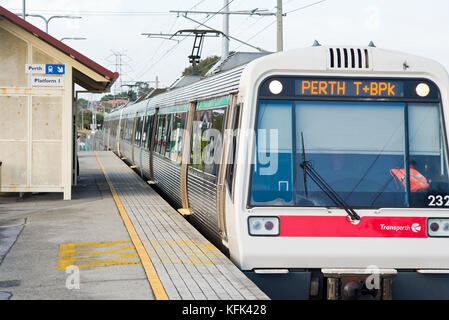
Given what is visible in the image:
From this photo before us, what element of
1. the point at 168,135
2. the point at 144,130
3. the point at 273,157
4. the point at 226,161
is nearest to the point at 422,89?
the point at 273,157

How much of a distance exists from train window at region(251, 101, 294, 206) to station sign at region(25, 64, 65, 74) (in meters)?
8.57

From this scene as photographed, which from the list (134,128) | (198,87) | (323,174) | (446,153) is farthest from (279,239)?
(134,128)

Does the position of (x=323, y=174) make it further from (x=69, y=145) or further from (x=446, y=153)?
(x=69, y=145)

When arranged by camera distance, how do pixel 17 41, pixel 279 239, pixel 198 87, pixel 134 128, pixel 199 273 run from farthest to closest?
pixel 134 128 < pixel 17 41 < pixel 198 87 < pixel 199 273 < pixel 279 239

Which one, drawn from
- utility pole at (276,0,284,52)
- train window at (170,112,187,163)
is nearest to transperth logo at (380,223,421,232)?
train window at (170,112,187,163)

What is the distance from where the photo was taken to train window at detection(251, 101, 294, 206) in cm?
683

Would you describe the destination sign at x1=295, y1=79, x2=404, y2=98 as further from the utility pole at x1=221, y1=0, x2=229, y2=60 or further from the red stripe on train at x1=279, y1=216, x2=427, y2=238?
the utility pole at x1=221, y1=0, x2=229, y2=60

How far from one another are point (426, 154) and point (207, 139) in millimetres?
3621

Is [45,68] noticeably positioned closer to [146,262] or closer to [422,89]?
[146,262]

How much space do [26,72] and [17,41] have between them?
2.15ft

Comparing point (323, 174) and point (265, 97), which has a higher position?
point (265, 97)

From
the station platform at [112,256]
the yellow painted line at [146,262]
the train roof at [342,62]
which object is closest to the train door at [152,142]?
the station platform at [112,256]
